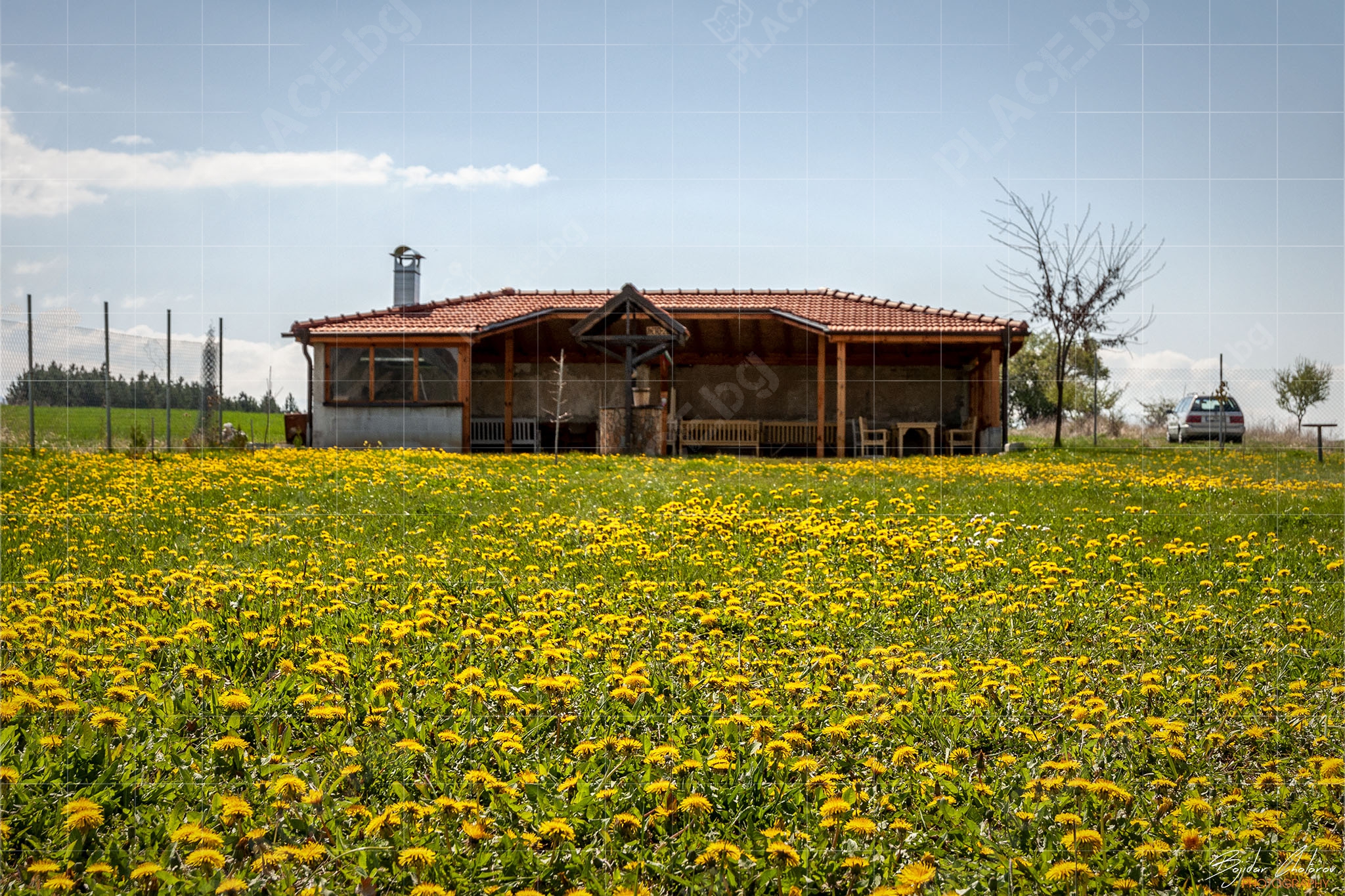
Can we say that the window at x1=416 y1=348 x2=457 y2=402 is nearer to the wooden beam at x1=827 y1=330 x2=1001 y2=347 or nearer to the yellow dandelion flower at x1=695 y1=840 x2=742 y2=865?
the wooden beam at x1=827 y1=330 x2=1001 y2=347

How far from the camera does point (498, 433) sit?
67.6 ft

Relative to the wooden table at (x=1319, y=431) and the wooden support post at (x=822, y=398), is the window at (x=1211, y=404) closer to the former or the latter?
the wooden table at (x=1319, y=431)

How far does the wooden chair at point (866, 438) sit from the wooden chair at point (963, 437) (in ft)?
4.33

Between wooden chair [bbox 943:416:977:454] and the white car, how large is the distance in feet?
12.4

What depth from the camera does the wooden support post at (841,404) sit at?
58.3 feet

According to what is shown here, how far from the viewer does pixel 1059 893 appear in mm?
2365

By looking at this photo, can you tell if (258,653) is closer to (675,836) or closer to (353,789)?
(353,789)

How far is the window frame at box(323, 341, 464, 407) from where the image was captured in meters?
19.2

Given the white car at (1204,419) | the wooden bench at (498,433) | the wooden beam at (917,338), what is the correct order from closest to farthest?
1. the white car at (1204,419)
2. the wooden beam at (917,338)
3. the wooden bench at (498,433)

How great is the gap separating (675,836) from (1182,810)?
1474 millimetres

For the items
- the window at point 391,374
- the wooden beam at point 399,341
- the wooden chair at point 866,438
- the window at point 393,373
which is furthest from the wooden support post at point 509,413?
the wooden chair at point 866,438

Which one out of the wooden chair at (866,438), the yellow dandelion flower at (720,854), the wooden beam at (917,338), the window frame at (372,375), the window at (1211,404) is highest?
the wooden beam at (917,338)

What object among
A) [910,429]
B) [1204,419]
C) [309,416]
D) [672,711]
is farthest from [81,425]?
[1204,419]

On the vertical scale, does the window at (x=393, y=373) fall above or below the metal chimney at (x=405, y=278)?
below
